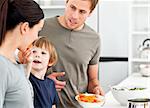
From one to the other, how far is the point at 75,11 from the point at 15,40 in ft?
2.50

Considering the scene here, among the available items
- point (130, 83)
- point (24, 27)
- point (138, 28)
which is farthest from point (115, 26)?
point (24, 27)

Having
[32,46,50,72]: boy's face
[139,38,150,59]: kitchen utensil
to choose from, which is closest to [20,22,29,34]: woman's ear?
[32,46,50,72]: boy's face

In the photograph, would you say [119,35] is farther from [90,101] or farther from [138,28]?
[90,101]

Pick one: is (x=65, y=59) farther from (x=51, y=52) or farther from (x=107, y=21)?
(x=107, y=21)

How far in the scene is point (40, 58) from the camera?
70.2 inches

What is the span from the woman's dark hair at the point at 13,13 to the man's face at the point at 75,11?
699 mm

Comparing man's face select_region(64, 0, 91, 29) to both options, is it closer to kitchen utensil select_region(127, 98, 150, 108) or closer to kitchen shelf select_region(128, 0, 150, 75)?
kitchen utensil select_region(127, 98, 150, 108)

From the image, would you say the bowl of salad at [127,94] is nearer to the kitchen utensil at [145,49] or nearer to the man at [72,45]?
the man at [72,45]

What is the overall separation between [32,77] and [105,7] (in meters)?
2.15

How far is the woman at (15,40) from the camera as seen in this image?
4.04 ft

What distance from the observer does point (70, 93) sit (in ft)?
6.67

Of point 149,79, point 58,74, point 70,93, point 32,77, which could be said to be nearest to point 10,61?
point 32,77

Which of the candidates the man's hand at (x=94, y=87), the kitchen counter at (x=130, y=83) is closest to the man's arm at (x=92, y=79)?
the man's hand at (x=94, y=87)

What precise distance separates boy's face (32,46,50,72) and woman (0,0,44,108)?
46 cm
